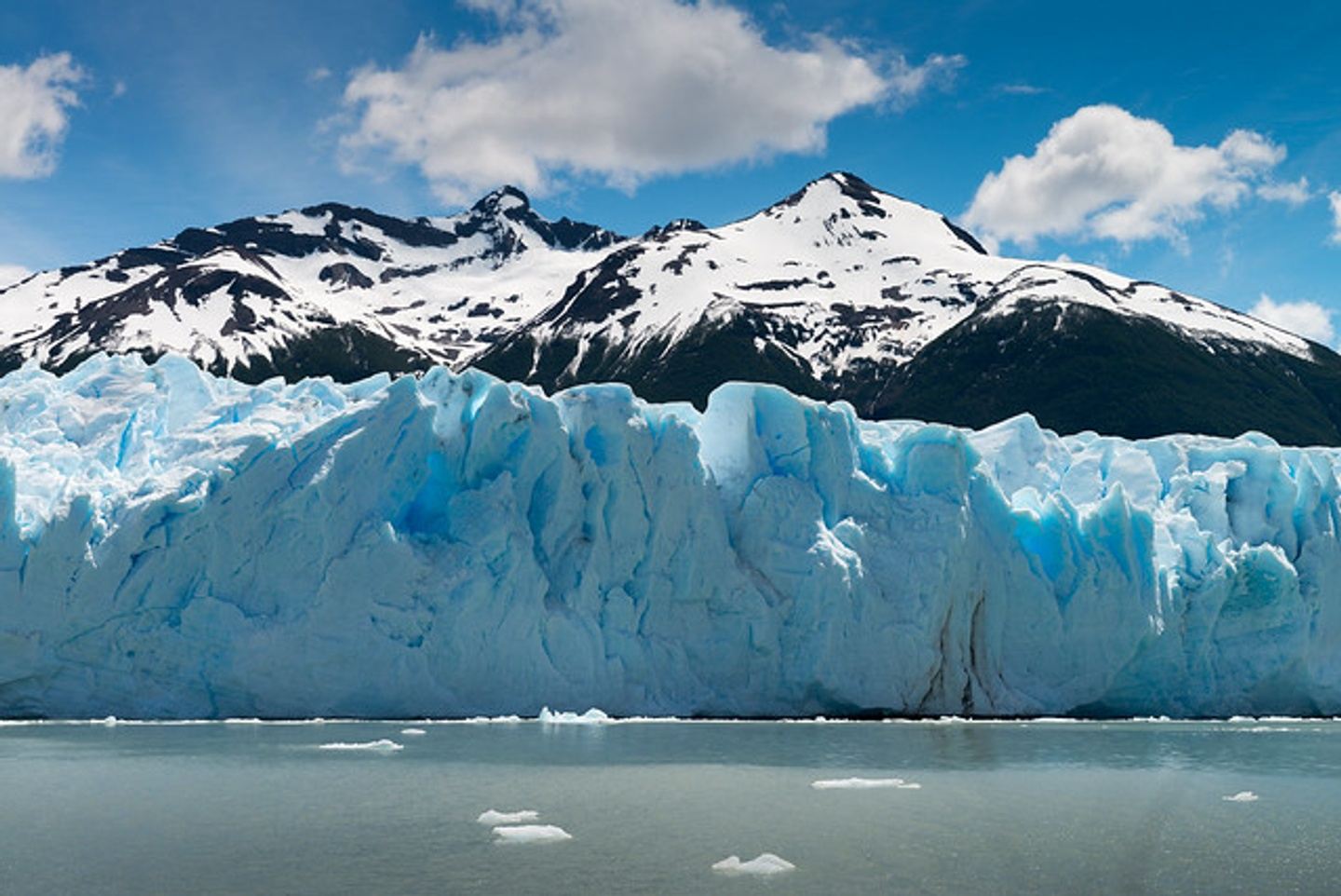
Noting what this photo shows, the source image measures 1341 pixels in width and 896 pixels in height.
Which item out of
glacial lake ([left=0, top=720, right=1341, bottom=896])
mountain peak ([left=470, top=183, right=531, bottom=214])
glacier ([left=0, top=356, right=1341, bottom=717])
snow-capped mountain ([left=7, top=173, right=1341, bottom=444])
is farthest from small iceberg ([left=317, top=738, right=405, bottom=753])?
mountain peak ([left=470, top=183, right=531, bottom=214])

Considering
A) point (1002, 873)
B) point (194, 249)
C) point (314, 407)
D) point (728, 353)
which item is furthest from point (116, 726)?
point (194, 249)

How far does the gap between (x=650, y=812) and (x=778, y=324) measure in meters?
88.4

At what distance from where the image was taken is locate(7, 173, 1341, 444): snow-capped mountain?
81.6m

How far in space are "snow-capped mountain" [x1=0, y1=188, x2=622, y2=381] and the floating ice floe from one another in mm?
86549

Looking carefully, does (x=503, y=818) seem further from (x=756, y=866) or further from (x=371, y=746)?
(x=371, y=746)

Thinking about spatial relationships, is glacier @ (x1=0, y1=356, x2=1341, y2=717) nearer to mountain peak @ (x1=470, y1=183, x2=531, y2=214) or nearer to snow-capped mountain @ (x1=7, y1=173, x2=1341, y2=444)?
snow-capped mountain @ (x1=7, y1=173, x2=1341, y2=444)

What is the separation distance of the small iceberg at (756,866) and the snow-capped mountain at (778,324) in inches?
2612

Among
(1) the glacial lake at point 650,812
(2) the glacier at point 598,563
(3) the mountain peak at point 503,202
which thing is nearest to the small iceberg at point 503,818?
(1) the glacial lake at point 650,812

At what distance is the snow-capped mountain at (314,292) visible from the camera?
101375 millimetres

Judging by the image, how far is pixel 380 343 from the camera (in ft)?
362

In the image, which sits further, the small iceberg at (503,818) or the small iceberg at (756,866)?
the small iceberg at (503,818)

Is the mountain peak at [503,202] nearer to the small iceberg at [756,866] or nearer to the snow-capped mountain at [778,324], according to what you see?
the snow-capped mountain at [778,324]

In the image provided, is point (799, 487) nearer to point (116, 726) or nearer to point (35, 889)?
point (116, 726)

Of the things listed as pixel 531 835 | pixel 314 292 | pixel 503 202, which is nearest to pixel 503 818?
pixel 531 835
